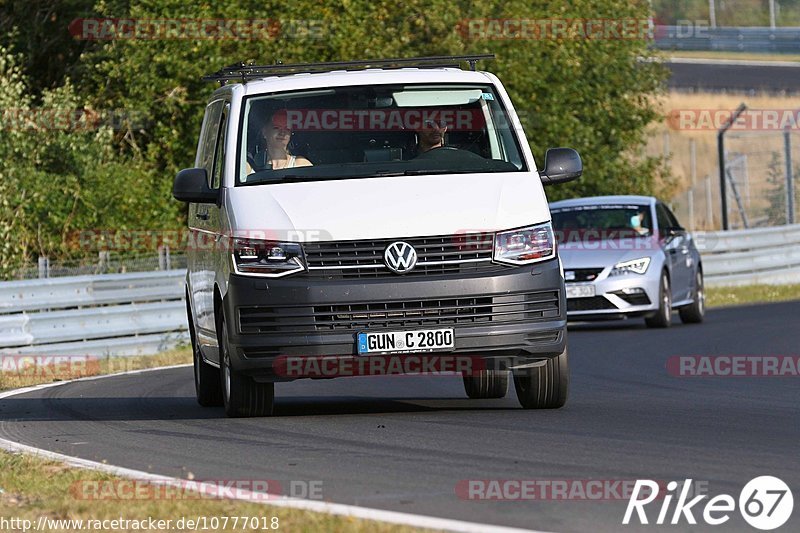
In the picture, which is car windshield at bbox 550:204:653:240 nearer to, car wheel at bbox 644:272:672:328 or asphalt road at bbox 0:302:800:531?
car wheel at bbox 644:272:672:328

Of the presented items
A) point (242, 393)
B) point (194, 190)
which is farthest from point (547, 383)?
point (194, 190)

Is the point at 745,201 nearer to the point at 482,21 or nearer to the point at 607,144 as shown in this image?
the point at 607,144

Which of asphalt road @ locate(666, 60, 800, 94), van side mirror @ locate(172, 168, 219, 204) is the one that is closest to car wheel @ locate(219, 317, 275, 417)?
van side mirror @ locate(172, 168, 219, 204)

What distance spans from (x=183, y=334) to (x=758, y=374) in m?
8.78

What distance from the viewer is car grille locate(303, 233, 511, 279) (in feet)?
32.2

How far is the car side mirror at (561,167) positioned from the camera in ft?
34.9

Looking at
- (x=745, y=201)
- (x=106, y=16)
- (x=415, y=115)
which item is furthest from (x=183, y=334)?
(x=745, y=201)

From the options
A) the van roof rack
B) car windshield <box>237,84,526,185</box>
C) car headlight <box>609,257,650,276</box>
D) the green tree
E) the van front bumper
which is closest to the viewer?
the van front bumper

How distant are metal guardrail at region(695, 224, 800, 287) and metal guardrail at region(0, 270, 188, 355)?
11.0 metres

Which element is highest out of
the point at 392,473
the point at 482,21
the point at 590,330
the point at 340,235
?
the point at 482,21

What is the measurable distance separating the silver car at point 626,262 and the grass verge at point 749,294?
16.2 feet

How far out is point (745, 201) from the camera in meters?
38.5

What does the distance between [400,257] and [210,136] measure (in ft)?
10.3

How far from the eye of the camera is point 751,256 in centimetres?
2959
